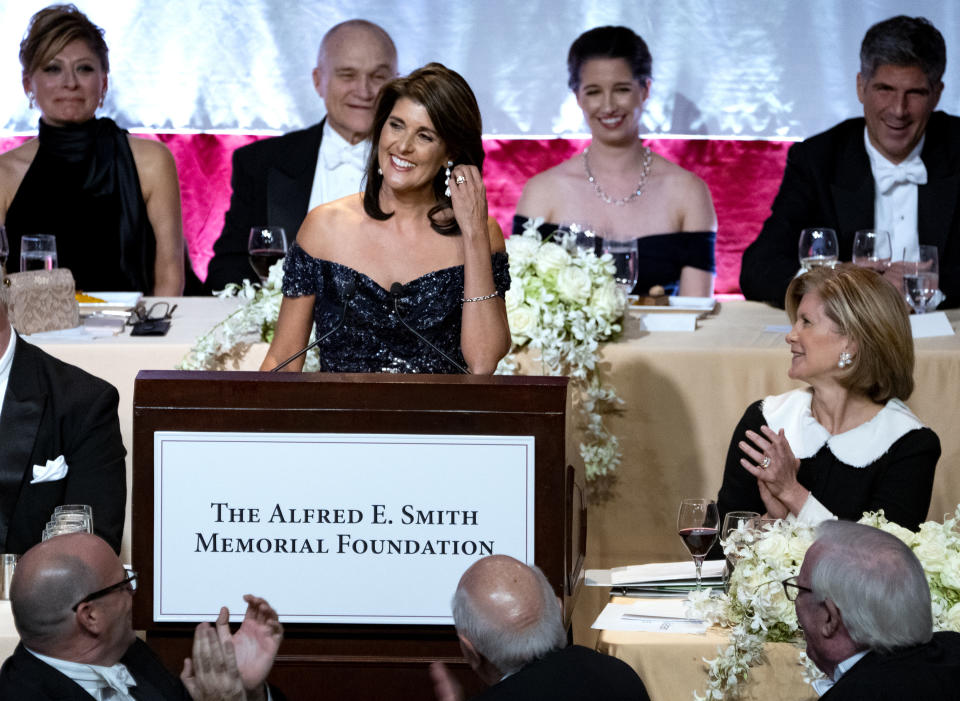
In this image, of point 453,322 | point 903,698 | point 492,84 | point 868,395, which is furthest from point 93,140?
point 903,698

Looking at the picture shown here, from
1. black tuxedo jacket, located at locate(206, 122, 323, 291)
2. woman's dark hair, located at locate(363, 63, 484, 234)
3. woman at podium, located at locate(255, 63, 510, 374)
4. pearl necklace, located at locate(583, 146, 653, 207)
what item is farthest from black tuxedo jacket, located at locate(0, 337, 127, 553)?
pearl necklace, located at locate(583, 146, 653, 207)

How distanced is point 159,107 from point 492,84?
4.99 feet

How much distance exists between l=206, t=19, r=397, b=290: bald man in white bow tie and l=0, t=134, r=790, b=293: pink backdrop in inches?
47.0

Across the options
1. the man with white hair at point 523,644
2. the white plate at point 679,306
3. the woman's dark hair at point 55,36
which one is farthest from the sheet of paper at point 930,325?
the woman's dark hair at point 55,36

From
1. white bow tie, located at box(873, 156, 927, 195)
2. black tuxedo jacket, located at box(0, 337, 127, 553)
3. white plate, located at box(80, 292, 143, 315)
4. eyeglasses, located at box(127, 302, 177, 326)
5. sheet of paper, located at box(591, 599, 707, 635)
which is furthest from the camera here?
white bow tie, located at box(873, 156, 927, 195)

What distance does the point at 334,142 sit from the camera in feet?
17.5

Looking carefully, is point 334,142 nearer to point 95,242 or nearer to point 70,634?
point 95,242

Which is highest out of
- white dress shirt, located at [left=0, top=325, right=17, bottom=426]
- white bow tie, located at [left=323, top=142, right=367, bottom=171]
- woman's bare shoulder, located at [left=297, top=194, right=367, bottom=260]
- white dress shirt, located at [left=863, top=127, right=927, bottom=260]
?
white bow tie, located at [left=323, top=142, right=367, bottom=171]

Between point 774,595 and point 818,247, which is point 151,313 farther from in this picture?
point 774,595

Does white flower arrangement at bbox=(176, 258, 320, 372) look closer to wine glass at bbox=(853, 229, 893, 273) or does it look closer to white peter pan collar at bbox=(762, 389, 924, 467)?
white peter pan collar at bbox=(762, 389, 924, 467)

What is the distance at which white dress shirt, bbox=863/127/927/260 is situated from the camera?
4762 millimetres

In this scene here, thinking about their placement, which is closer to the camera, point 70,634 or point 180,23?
point 70,634

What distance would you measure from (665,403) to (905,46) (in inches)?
63.9

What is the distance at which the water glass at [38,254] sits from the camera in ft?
13.6
